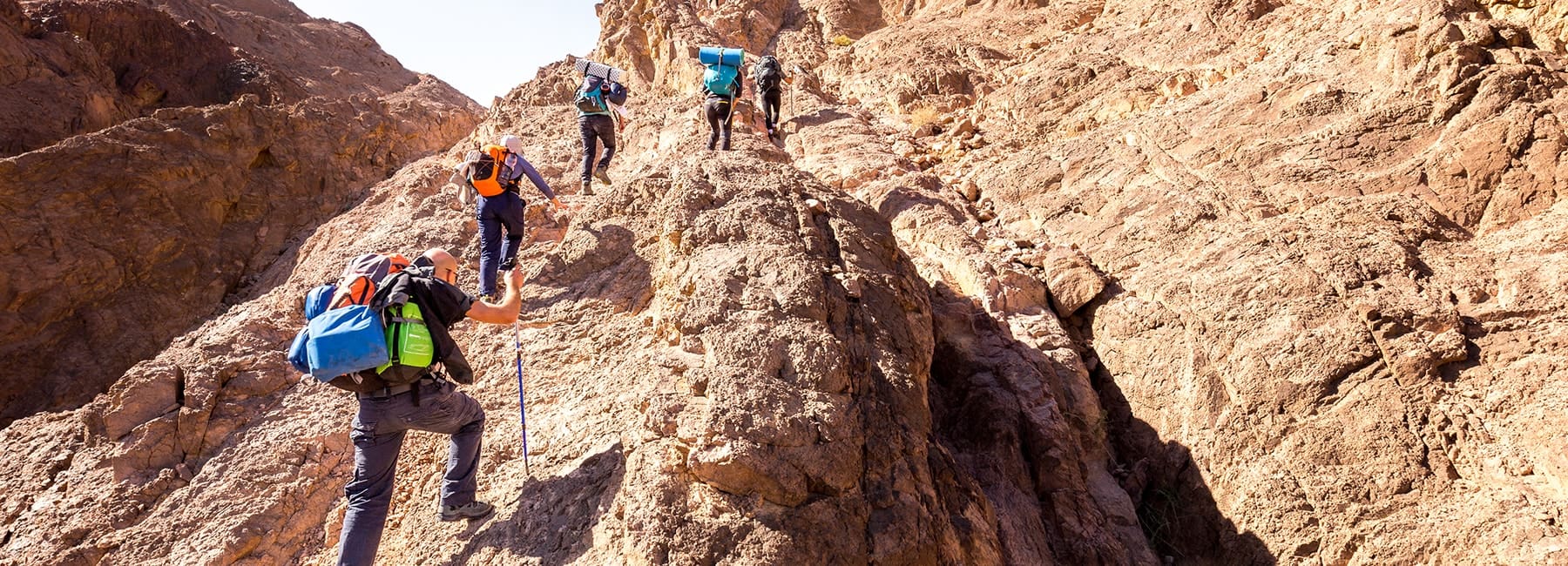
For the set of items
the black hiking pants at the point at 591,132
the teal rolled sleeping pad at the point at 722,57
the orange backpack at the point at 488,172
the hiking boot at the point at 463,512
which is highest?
the teal rolled sleeping pad at the point at 722,57

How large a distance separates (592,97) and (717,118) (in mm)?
1339

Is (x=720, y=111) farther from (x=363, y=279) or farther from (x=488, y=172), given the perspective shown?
(x=363, y=279)

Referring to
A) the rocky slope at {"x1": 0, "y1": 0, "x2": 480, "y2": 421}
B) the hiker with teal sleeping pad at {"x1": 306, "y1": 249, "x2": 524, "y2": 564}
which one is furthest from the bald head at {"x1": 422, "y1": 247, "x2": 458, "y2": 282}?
the rocky slope at {"x1": 0, "y1": 0, "x2": 480, "y2": 421}

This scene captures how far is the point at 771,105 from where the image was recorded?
10.6m

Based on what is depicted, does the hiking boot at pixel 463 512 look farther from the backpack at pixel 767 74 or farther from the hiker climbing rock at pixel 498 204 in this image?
the backpack at pixel 767 74

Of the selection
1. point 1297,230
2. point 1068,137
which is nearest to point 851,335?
point 1297,230

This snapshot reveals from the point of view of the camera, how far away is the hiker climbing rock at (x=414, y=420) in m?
3.85

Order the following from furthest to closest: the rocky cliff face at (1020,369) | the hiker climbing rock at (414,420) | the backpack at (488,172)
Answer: the backpack at (488,172) < the rocky cliff face at (1020,369) < the hiker climbing rock at (414,420)

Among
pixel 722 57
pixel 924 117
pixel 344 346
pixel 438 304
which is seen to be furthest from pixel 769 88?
pixel 344 346

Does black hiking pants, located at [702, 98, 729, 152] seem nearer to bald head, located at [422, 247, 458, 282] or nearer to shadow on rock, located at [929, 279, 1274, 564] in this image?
shadow on rock, located at [929, 279, 1274, 564]

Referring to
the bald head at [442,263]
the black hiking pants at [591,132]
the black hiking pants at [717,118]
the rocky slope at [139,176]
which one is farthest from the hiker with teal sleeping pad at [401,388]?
the rocky slope at [139,176]

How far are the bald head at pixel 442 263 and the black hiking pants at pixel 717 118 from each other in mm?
4666

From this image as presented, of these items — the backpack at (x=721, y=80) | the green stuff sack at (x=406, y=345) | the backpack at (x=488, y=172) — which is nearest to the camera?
the green stuff sack at (x=406, y=345)

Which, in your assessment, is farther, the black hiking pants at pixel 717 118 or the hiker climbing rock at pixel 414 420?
the black hiking pants at pixel 717 118
